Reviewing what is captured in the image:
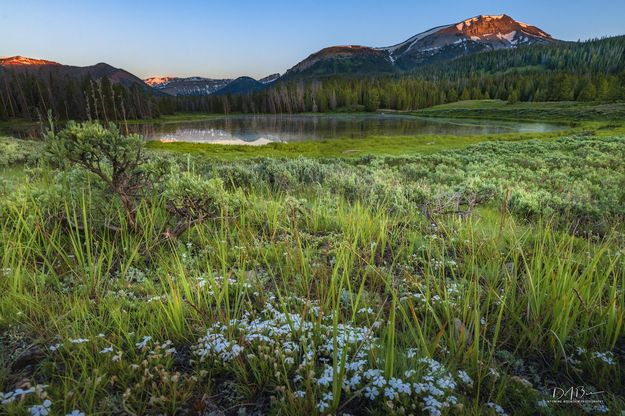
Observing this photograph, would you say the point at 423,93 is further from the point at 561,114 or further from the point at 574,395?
the point at 574,395

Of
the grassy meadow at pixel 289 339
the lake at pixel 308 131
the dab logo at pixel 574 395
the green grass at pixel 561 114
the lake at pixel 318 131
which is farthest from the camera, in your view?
the green grass at pixel 561 114

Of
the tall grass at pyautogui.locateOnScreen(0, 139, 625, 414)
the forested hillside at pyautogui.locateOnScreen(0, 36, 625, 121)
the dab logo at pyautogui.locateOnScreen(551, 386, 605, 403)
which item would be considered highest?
the forested hillside at pyautogui.locateOnScreen(0, 36, 625, 121)

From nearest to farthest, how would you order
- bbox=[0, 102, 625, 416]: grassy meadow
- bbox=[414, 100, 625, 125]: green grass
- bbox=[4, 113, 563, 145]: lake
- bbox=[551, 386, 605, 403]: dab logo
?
bbox=[0, 102, 625, 416]: grassy meadow, bbox=[551, 386, 605, 403]: dab logo, bbox=[4, 113, 563, 145]: lake, bbox=[414, 100, 625, 125]: green grass

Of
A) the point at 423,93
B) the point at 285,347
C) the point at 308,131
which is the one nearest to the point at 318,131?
the point at 308,131

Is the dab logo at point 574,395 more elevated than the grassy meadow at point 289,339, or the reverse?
the grassy meadow at point 289,339

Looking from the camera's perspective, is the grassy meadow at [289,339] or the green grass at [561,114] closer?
the grassy meadow at [289,339]

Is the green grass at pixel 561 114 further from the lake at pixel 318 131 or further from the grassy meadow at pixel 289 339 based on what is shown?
the grassy meadow at pixel 289 339

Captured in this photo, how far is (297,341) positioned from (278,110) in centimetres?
17049

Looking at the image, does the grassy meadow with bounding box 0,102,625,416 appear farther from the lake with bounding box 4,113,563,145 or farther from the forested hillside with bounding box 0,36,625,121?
the forested hillside with bounding box 0,36,625,121

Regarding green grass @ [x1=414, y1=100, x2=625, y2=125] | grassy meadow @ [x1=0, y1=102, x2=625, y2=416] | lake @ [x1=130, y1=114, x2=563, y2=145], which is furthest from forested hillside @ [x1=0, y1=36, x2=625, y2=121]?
grassy meadow @ [x1=0, y1=102, x2=625, y2=416]

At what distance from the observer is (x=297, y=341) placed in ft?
9.54

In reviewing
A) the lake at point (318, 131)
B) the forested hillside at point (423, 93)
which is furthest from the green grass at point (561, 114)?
the forested hillside at point (423, 93)

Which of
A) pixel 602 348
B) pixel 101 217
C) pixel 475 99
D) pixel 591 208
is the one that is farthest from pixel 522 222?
pixel 475 99

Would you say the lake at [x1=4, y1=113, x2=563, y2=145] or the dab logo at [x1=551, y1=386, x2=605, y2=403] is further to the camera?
the lake at [x1=4, y1=113, x2=563, y2=145]
